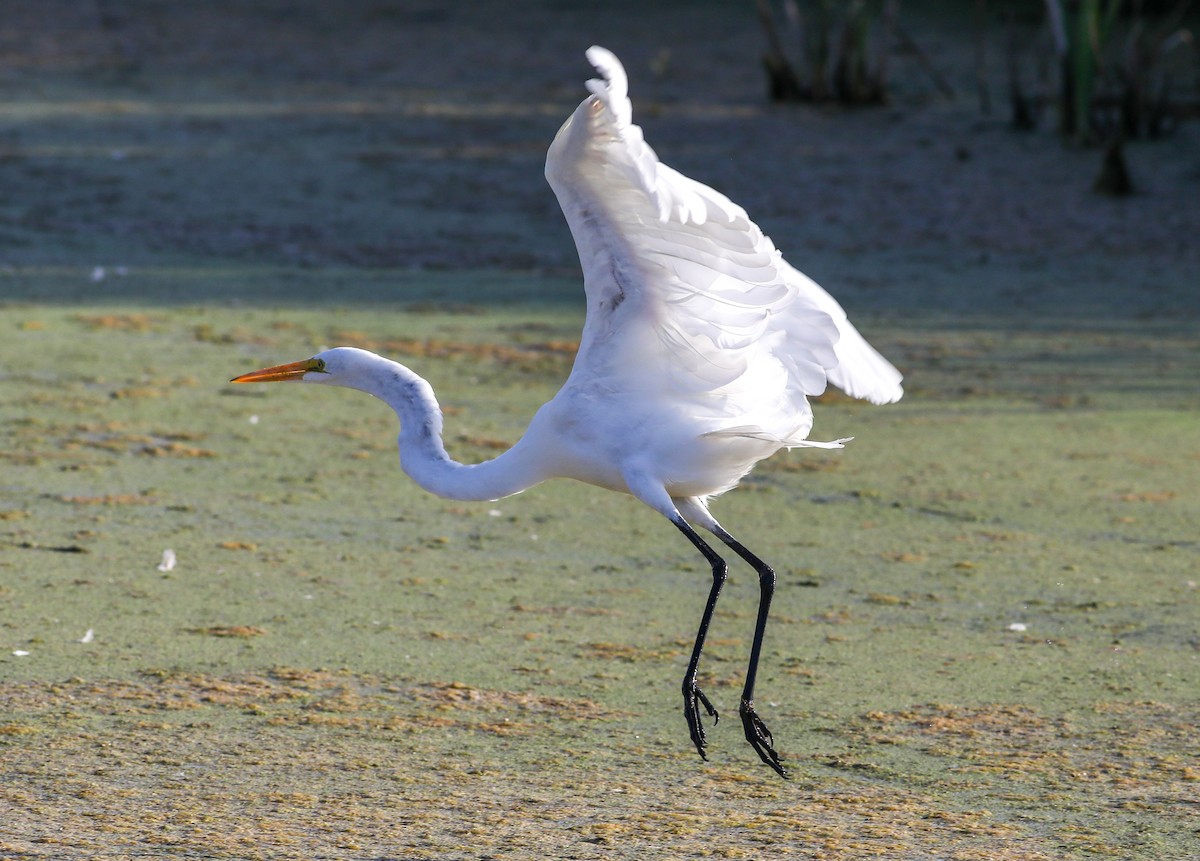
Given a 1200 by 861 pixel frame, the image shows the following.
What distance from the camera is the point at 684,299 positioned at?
3.02 m

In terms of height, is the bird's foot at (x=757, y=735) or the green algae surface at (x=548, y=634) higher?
the bird's foot at (x=757, y=735)

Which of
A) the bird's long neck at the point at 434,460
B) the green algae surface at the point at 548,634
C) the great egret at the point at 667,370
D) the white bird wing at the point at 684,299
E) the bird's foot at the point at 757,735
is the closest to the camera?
the white bird wing at the point at 684,299

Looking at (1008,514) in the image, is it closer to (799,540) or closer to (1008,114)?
(799,540)

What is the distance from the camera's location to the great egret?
9.29 feet

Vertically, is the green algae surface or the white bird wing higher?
the white bird wing

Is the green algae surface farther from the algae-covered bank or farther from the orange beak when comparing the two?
the orange beak

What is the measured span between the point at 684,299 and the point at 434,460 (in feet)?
2.22

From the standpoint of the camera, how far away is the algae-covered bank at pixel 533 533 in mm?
3020

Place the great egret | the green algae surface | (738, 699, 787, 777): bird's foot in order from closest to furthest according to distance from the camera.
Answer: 1. the great egret
2. the green algae surface
3. (738, 699, 787, 777): bird's foot

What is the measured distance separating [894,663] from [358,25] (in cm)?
1118

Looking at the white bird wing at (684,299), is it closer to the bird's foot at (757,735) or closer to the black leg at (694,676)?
the black leg at (694,676)

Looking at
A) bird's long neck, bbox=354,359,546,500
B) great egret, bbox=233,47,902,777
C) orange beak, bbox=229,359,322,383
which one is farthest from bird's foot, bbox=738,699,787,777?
orange beak, bbox=229,359,322,383

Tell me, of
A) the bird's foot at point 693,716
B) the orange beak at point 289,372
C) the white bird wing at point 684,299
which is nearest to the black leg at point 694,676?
the bird's foot at point 693,716

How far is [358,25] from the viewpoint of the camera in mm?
14016
